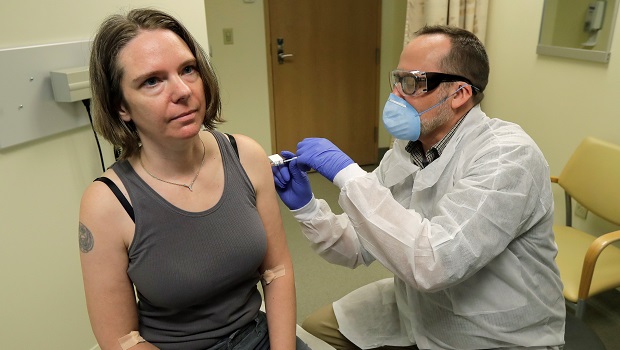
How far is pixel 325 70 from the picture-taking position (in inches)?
155

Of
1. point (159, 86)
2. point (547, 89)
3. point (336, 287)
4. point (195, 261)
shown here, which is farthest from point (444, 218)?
point (547, 89)

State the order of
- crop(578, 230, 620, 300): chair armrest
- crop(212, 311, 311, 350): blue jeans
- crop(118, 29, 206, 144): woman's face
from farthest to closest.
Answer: crop(578, 230, 620, 300): chair armrest < crop(212, 311, 311, 350): blue jeans < crop(118, 29, 206, 144): woman's face

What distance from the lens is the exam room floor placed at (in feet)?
6.93

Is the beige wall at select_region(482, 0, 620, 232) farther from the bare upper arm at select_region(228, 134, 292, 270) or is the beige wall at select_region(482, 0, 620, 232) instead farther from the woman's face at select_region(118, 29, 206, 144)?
the woman's face at select_region(118, 29, 206, 144)

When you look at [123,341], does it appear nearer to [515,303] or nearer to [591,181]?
[515,303]

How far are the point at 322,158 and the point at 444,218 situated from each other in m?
0.35

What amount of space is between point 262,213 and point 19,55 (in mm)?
678

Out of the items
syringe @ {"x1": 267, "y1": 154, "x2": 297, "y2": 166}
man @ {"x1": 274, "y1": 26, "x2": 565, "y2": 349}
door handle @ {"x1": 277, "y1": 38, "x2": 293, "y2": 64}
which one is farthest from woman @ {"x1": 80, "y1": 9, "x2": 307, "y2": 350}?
door handle @ {"x1": 277, "y1": 38, "x2": 293, "y2": 64}

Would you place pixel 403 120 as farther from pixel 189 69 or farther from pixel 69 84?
pixel 69 84

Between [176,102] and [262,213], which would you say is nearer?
[176,102]

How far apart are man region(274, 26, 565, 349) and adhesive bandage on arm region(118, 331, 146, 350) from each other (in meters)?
0.54

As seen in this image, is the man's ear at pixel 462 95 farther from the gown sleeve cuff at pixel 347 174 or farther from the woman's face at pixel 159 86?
the woman's face at pixel 159 86

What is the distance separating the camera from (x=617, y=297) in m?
2.30

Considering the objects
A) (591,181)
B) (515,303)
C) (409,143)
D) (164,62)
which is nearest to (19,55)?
(164,62)
